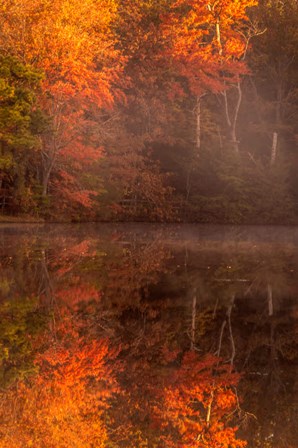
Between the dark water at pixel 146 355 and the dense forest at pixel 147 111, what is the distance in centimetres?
1952

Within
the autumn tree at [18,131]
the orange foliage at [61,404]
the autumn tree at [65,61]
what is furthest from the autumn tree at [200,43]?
the orange foliage at [61,404]

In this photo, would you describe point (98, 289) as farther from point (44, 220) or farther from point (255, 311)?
point (44, 220)

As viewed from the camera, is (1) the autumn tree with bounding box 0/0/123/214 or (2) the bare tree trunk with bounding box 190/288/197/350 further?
(1) the autumn tree with bounding box 0/0/123/214

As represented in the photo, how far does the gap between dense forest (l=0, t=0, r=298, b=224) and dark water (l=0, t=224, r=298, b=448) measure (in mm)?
19524

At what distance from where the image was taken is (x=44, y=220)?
41.4m

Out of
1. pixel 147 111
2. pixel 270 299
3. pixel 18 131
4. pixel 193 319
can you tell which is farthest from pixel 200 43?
pixel 193 319

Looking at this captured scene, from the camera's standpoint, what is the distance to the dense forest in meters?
38.5

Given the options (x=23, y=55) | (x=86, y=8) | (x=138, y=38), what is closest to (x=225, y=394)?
(x=23, y=55)

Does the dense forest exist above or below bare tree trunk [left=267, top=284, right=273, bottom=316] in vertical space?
above

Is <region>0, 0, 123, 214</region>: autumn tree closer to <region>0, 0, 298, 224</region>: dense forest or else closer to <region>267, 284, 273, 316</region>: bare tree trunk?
<region>0, 0, 298, 224</region>: dense forest

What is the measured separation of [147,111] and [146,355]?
4284 cm

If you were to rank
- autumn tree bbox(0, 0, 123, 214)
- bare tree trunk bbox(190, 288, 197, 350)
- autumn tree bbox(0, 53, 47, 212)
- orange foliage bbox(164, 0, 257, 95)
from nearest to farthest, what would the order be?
bare tree trunk bbox(190, 288, 197, 350)
autumn tree bbox(0, 53, 47, 212)
autumn tree bbox(0, 0, 123, 214)
orange foliage bbox(164, 0, 257, 95)

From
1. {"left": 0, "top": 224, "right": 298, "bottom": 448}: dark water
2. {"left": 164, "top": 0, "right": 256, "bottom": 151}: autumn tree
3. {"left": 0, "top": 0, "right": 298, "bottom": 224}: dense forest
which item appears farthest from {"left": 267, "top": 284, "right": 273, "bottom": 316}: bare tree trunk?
{"left": 164, "top": 0, "right": 256, "bottom": 151}: autumn tree

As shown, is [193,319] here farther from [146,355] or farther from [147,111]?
[147,111]
